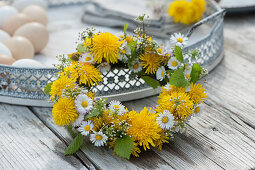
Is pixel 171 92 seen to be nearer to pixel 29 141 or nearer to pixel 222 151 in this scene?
pixel 222 151

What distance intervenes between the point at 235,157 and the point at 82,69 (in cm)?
47

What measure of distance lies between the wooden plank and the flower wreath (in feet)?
0.15

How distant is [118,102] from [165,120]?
129mm

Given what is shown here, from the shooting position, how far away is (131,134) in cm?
90

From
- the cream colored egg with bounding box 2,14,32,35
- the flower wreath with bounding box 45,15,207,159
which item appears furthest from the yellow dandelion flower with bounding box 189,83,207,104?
the cream colored egg with bounding box 2,14,32,35

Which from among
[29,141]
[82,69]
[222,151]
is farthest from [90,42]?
[222,151]

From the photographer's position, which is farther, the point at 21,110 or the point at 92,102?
the point at 21,110

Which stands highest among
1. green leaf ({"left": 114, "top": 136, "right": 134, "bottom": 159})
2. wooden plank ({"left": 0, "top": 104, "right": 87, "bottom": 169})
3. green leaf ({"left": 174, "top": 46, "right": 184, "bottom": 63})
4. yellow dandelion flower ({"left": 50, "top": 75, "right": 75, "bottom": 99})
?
green leaf ({"left": 174, "top": 46, "right": 184, "bottom": 63})

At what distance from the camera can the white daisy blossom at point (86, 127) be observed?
0.90m

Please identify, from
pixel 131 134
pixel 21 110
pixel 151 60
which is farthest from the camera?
pixel 21 110

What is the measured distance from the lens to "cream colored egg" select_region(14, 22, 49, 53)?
60.4 inches

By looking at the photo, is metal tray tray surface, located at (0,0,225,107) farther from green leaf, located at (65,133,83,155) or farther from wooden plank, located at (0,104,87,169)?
green leaf, located at (65,133,83,155)

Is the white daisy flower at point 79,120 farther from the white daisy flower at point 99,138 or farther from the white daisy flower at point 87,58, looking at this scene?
the white daisy flower at point 87,58

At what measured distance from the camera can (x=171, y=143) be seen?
100 cm
